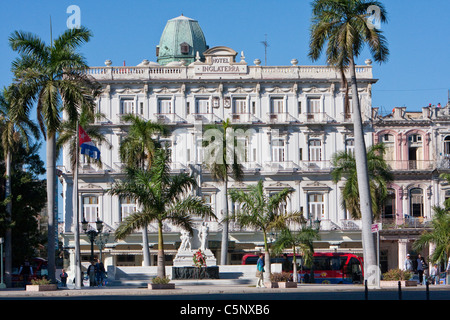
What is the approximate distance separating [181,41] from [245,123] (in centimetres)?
1246

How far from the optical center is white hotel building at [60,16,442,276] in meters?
71.0

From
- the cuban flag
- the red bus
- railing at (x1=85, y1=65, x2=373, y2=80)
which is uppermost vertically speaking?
railing at (x1=85, y1=65, x2=373, y2=80)

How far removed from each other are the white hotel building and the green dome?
727 centimetres

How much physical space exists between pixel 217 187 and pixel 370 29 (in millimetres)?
33679

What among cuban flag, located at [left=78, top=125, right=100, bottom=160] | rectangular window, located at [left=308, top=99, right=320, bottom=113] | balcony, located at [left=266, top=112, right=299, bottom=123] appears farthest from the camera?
rectangular window, located at [left=308, top=99, right=320, bottom=113]

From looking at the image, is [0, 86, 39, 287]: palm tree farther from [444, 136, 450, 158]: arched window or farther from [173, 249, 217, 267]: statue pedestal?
[444, 136, 450, 158]: arched window

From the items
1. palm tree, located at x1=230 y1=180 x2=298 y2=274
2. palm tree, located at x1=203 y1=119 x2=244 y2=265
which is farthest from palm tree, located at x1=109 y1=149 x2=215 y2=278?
palm tree, located at x1=203 y1=119 x2=244 y2=265

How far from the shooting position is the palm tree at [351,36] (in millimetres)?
39250

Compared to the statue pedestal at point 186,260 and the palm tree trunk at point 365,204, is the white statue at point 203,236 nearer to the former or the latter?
the statue pedestal at point 186,260

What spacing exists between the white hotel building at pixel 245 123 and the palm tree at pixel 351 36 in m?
30.8

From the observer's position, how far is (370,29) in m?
39.7

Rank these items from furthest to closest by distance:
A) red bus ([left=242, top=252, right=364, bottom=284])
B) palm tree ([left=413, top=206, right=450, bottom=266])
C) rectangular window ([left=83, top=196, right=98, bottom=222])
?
rectangular window ([left=83, top=196, right=98, bottom=222]), red bus ([left=242, top=252, right=364, bottom=284]), palm tree ([left=413, top=206, right=450, bottom=266])

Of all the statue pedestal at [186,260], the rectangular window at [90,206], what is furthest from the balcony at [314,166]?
the statue pedestal at [186,260]
